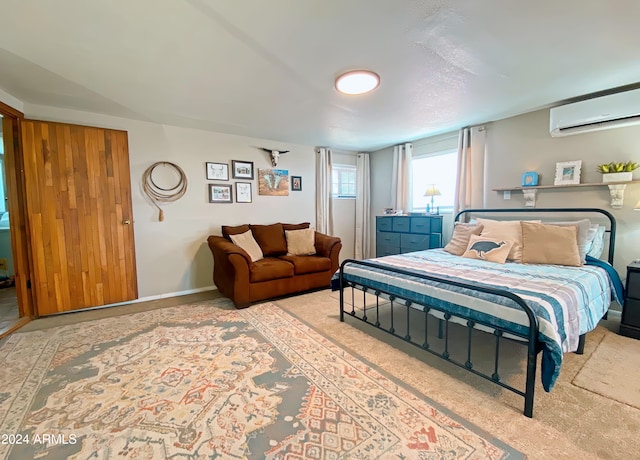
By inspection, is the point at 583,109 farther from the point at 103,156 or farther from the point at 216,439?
the point at 103,156

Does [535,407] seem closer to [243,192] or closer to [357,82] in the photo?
[357,82]

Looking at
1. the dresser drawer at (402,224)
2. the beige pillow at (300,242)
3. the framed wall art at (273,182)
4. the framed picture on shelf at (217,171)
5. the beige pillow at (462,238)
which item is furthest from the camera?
the framed wall art at (273,182)

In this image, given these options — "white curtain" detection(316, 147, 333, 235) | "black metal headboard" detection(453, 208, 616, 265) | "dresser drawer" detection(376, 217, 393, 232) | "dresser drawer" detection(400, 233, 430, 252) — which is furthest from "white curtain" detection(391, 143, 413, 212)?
"white curtain" detection(316, 147, 333, 235)

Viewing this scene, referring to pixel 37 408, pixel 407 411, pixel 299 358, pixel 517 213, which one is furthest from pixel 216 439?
pixel 517 213

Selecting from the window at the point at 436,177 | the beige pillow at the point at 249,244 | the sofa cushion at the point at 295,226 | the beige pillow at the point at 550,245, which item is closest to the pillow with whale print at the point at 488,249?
the beige pillow at the point at 550,245

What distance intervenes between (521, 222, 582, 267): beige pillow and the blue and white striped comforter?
13 cm

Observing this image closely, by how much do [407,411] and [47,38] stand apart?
132 inches

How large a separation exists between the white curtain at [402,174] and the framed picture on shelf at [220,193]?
2.94 m

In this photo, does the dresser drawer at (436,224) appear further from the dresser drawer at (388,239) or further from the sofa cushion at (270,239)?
the sofa cushion at (270,239)

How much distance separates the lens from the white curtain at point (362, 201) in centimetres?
571

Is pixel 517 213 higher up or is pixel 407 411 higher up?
pixel 517 213

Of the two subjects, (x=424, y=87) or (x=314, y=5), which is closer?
(x=314, y=5)

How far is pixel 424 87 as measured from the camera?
8.84ft

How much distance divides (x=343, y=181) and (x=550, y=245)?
3.67 metres
